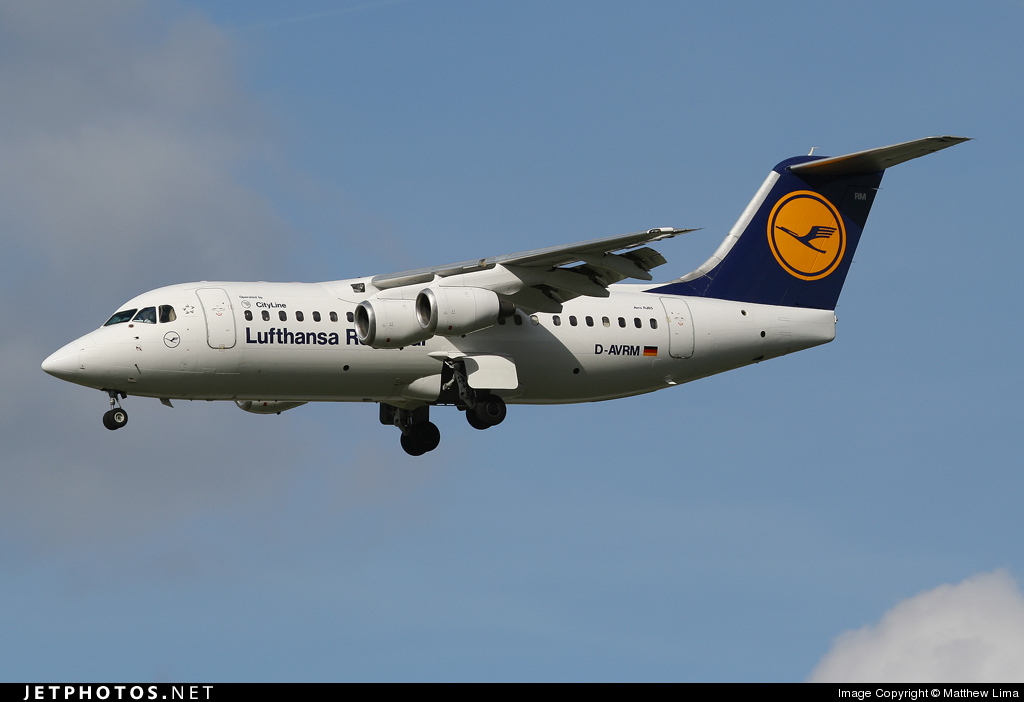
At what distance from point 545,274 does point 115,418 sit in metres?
7.03

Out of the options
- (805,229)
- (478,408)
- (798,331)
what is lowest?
(478,408)

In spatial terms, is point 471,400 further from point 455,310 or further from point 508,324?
point 455,310

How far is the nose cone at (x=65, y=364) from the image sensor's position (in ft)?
83.5

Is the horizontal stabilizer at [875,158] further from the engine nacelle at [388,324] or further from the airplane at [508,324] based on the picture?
the engine nacelle at [388,324]

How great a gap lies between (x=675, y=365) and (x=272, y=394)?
6947 mm

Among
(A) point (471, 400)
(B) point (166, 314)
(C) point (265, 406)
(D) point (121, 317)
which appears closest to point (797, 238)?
(A) point (471, 400)

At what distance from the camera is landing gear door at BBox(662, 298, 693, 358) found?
1123 inches

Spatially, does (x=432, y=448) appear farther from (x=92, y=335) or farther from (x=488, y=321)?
(x=92, y=335)

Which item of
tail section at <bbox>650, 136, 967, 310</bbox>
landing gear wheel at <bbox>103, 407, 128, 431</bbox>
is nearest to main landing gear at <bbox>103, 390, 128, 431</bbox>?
landing gear wheel at <bbox>103, 407, 128, 431</bbox>

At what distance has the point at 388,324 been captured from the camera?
25625mm
